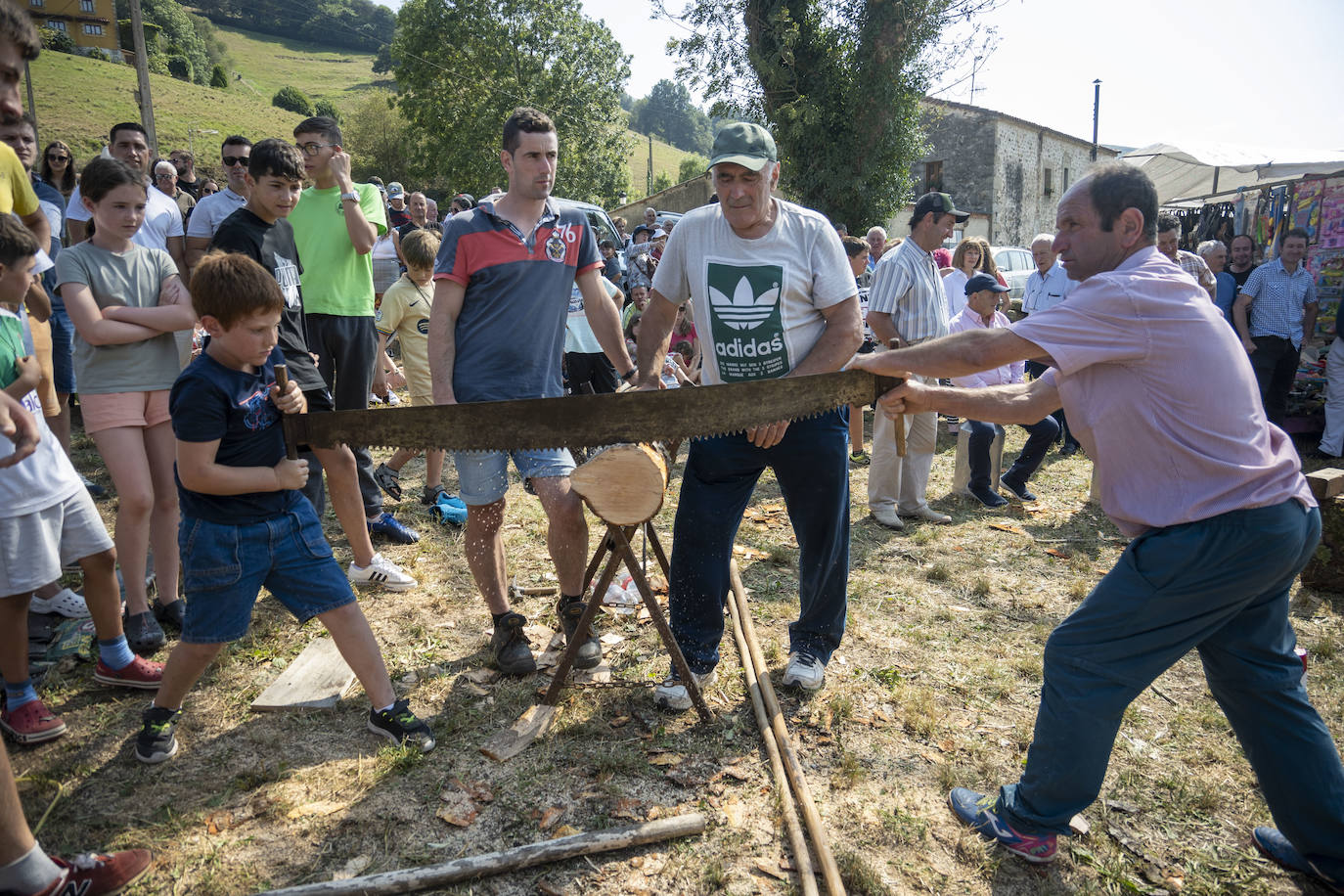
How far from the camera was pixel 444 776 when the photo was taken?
3.11 m

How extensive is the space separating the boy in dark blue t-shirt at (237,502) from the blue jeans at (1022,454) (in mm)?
5496

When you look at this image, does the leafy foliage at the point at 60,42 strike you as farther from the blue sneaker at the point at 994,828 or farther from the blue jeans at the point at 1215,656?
the blue jeans at the point at 1215,656

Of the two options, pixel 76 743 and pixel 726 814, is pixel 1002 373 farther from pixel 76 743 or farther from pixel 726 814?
pixel 76 743

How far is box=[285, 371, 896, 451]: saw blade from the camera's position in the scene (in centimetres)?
300

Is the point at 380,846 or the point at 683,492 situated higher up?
the point at 683,492

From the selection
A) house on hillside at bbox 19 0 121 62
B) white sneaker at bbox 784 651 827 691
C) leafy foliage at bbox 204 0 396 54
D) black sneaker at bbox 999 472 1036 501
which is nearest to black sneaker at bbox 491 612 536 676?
white sneaker at bbox 784 651 827 691

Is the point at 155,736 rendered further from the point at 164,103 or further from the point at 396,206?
the point at 164,103

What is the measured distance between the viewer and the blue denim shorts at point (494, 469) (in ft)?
11.6

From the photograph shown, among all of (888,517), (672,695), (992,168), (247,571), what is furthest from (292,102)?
(672,695)

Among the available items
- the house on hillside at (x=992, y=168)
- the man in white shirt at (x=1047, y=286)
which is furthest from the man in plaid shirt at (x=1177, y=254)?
the house on hillside at (x=992, y=168)

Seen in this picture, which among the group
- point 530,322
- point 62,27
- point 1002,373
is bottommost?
point 1002,373

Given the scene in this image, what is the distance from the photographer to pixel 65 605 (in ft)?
13.8

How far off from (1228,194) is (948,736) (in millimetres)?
20359

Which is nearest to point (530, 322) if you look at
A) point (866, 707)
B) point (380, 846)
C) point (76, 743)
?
point (380, 846)
